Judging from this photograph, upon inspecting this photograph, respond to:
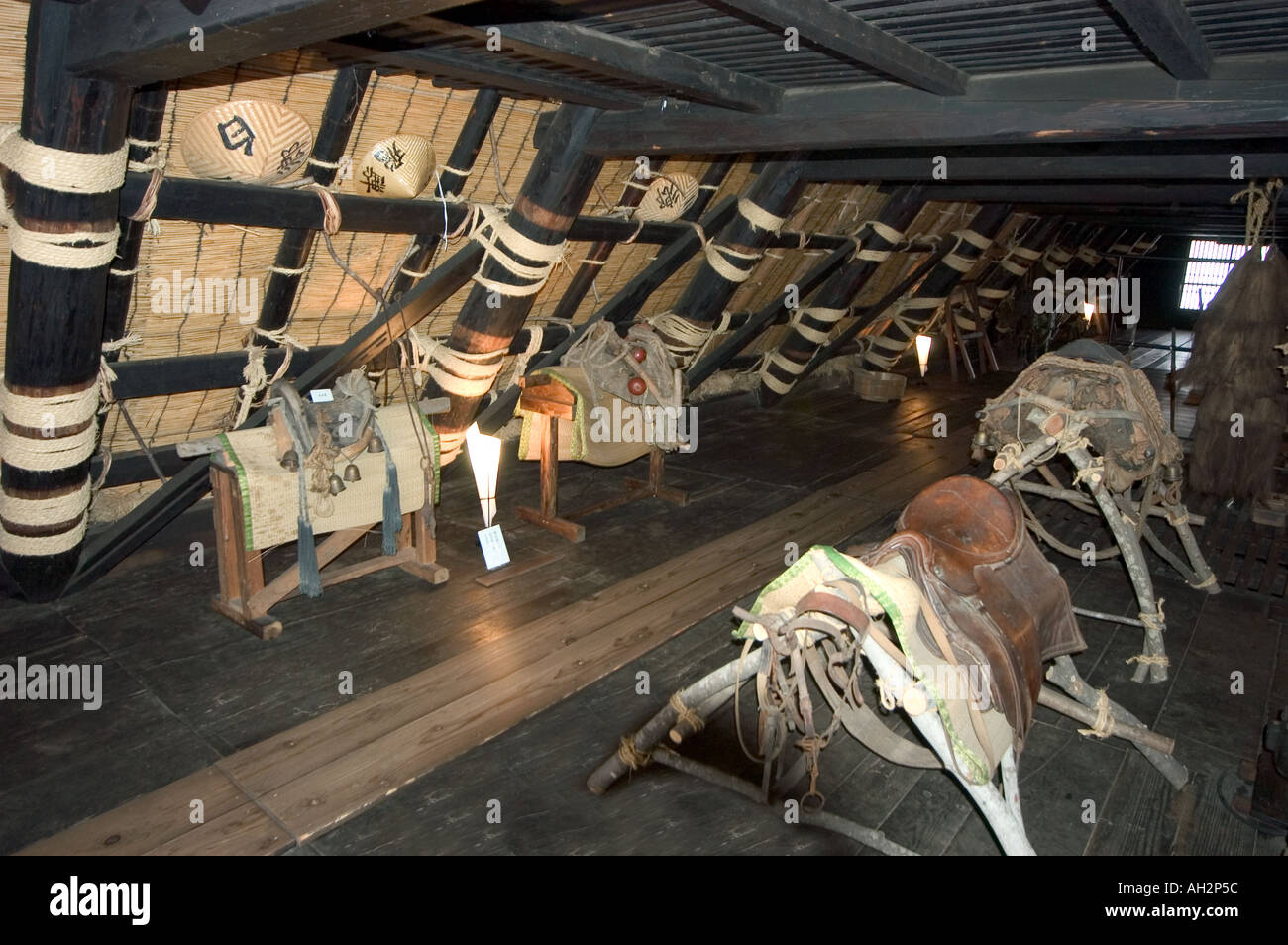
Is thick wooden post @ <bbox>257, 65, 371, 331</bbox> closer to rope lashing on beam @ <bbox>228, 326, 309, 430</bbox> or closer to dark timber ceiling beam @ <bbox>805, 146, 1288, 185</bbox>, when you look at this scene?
rope lashing on beam @ <bbox>228, 326, 309, 430</bbox>

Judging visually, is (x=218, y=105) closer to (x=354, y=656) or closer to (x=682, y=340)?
(x=354, y=656)

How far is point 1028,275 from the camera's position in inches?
517

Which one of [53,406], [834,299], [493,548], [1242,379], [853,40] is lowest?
[493,548]

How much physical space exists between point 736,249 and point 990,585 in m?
3.51

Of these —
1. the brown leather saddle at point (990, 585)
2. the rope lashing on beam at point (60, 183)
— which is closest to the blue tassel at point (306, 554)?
the rope lashing on beam at point (60, 183)

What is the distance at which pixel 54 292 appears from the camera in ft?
9.69

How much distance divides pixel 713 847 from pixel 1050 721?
5.04 ft

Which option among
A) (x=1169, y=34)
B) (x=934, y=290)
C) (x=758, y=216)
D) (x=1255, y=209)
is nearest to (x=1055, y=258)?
(x=934, y=290)

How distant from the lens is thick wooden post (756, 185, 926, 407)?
675cm

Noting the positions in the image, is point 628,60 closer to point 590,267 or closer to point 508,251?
point 508,251

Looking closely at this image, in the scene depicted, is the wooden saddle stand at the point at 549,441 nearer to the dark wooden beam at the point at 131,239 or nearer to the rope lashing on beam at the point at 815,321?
the dark wooden beam at the point at 131,239

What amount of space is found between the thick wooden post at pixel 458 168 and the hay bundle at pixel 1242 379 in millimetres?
4466

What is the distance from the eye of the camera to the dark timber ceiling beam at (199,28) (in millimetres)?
1871

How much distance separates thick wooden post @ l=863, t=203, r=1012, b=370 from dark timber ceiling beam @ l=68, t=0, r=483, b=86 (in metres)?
7.20
